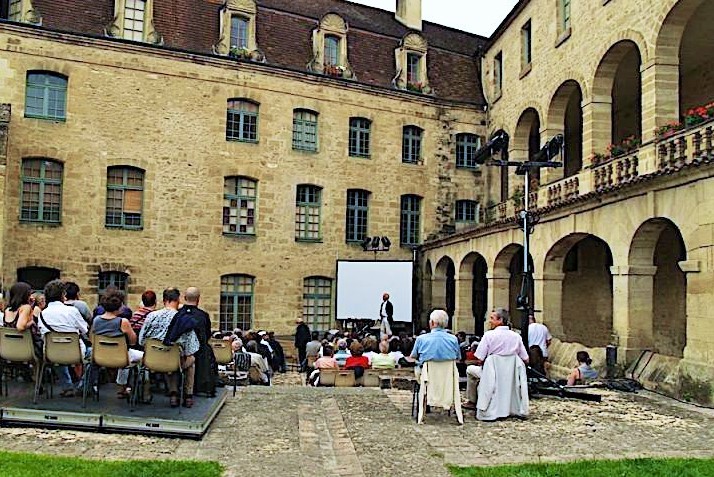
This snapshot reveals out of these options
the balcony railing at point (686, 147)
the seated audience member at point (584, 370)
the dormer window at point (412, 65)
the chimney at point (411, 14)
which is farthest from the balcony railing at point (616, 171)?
the chimney at point (411, 14)

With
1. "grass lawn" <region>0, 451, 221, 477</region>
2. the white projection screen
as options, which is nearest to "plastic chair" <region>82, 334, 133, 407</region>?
"grass lawn" <region>0, 451, 221, 477</region>

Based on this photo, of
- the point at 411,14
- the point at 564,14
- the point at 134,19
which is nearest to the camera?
the point at 564,14

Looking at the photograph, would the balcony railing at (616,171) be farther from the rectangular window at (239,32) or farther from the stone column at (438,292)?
the rectangular window at (239,32)

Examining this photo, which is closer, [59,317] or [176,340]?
[176,340]

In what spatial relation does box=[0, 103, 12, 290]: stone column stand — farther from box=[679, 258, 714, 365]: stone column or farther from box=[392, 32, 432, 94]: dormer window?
box=[679, 258, 714, 365]: stone column

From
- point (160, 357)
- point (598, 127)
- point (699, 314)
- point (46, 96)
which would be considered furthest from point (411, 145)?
point (160, 357)

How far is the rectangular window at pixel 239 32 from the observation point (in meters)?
20.3

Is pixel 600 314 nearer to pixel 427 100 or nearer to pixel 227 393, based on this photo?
pixel 427 100

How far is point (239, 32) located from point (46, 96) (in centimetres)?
577

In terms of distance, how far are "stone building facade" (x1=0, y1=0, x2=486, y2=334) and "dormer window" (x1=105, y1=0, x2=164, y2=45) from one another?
0.04m

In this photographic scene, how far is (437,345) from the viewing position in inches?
298

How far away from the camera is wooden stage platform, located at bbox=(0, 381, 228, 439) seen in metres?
6.51

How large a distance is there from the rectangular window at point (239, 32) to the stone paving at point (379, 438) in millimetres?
13934

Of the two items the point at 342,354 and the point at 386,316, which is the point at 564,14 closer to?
the point at 386,316
